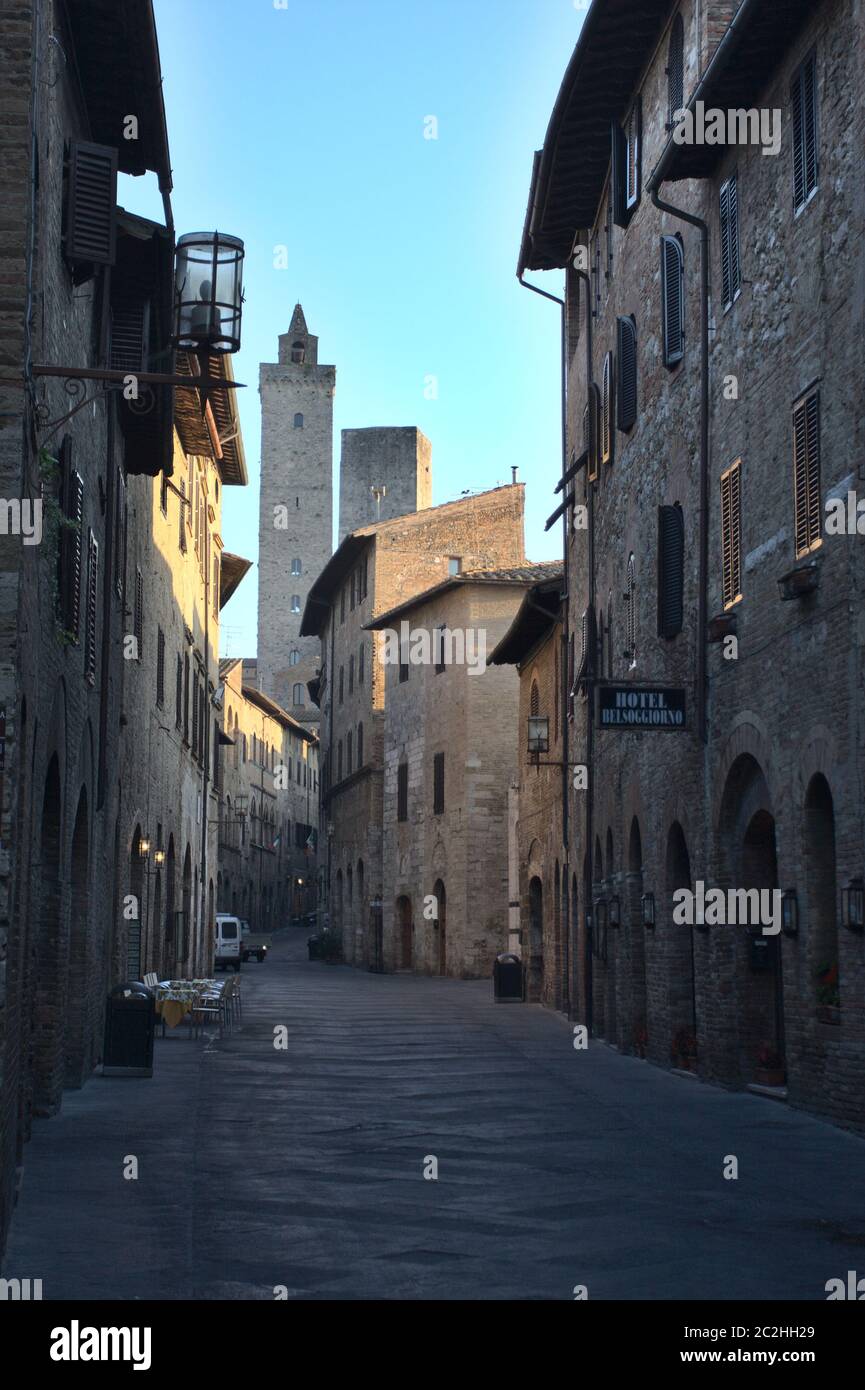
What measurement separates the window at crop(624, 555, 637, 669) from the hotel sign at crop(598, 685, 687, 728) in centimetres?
359

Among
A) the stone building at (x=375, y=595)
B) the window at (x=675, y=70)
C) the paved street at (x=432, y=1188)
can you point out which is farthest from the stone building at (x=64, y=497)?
the stone building at (x=375, y=595)

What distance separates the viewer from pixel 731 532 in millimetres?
16469

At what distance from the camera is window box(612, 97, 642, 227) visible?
21.5m

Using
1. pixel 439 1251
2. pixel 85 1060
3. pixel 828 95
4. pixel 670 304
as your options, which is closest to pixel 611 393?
pixel 670 304

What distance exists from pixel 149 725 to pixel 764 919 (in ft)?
37.8

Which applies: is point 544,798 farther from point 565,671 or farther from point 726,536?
point 726,536

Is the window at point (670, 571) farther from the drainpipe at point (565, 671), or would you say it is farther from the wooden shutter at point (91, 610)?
the drainpipe at point (565, 671)

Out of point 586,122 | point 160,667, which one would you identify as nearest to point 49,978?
point 160,667

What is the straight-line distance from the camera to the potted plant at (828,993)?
44.3 feet

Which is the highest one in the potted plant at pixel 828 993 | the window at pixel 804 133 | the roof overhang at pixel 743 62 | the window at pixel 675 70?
the window at pixel 675 70

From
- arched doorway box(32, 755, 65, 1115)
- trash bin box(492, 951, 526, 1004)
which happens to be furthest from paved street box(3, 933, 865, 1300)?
trash bin box(492, 951, 526, 1004)

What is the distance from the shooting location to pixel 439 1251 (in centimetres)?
862

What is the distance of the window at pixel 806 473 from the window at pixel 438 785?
32.1 m

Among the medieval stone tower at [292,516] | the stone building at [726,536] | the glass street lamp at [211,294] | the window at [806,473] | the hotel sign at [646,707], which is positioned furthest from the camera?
the medieval stone tower at [292,516]
